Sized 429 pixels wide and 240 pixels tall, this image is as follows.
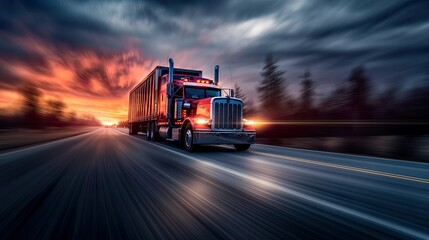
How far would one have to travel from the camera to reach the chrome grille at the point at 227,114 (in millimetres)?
9320

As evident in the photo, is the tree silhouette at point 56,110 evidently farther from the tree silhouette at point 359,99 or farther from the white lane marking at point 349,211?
the white lane marking at point 349,211

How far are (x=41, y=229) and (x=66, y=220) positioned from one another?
223 mm

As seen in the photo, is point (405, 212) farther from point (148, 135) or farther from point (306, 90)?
point (306, 90)

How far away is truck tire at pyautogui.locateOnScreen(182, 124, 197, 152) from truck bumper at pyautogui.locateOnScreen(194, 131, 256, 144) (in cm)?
29

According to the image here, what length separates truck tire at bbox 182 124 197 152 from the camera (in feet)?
29.8

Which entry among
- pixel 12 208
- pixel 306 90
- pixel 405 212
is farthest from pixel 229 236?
pixel 306 90

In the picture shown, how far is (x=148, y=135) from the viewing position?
16.0 metres

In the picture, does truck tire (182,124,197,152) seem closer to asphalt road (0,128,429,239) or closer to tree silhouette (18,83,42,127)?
asphalt road (0,128,429,239)

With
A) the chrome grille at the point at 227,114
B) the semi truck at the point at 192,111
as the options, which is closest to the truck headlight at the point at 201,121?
the semi truck at the point at 192,111

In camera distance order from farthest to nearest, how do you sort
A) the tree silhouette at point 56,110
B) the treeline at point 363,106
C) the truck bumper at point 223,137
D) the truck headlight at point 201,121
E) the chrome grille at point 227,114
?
the tree silhouette at point 56,110, the treeline at point 363,106, the chrome grille at point 227,114, the truck headlight at point 201,121, the truck bumper at point 223,137

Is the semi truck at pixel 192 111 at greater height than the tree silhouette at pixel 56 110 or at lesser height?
lesser

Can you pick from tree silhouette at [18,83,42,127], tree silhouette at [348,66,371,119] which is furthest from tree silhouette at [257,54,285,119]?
tree silhouette at [18,83,42,127]

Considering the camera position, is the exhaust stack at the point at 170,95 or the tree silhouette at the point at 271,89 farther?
the tree silhouette at the point at 271,89

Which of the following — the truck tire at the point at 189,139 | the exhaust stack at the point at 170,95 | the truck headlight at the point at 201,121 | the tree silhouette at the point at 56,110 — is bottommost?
the truck tire at the point at 189,139
